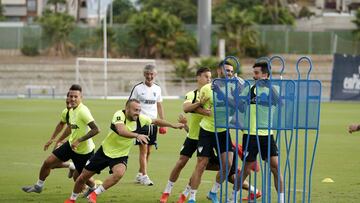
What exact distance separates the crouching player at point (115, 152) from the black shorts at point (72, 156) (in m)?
0.74

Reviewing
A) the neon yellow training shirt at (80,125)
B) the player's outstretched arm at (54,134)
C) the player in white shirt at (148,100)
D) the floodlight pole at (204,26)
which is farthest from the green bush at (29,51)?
the neon yellow training shirt at (80,125)

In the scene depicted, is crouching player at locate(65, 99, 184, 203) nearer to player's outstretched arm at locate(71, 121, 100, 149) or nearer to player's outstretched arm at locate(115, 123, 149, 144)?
player's outstretched arm at locate(115, 123, 149, 144)

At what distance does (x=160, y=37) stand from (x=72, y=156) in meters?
58.1

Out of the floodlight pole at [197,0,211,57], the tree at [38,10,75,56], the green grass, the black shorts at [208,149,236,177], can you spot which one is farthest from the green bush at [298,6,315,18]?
the black shorts at [208,149,236,177]

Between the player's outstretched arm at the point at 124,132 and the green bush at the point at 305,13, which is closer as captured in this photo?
the player's outstretched arm at the point at 124,132

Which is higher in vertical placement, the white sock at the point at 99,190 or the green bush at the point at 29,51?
the white sock at the point at 99,190

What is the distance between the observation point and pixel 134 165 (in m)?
19.8

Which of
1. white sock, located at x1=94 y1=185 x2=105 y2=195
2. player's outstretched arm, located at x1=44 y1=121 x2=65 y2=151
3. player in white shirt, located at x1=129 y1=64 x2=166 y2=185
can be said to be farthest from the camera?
player in white shirt, located at x1=129 y1=64 x2=166 y2=185

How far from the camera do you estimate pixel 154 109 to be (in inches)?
706

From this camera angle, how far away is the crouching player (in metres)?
13.3

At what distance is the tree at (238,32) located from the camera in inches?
2803

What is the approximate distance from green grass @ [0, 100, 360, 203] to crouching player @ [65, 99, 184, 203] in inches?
39.4

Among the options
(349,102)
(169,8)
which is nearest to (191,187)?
(349,102)

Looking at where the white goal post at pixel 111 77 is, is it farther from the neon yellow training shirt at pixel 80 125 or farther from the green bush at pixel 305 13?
the neon yellow training shirt at pixel 80 125
